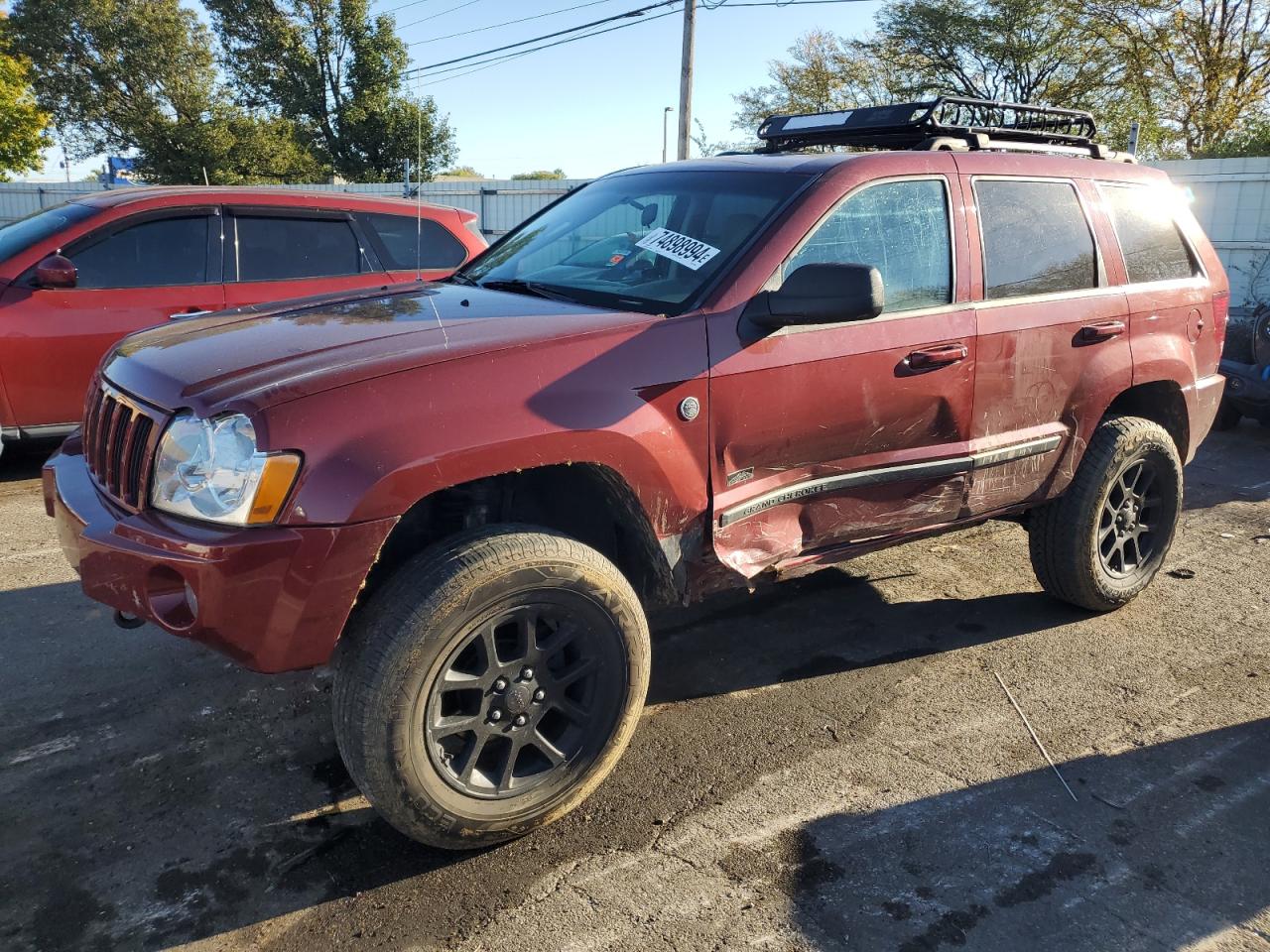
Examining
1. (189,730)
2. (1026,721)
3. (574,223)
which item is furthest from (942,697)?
(189,730)

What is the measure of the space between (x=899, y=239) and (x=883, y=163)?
0.27 m

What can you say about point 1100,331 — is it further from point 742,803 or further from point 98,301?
point 98,301

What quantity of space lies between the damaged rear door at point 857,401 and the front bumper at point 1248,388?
569 cm

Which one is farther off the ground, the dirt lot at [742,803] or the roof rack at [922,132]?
the roof rack at [922,132]

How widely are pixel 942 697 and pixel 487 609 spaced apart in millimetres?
1947

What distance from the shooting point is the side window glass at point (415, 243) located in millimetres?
6758

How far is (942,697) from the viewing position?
3.59 metres

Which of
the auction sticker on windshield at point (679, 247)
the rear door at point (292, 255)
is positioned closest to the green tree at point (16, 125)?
the rear door at point (292, 255)

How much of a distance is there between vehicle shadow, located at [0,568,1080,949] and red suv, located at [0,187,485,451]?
1.94m

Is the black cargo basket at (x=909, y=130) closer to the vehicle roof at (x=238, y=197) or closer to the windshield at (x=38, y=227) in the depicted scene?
the vehicle roof at (x=238, y=197)

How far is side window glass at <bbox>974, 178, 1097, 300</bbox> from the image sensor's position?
364 centimetres

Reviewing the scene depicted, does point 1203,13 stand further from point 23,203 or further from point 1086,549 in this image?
point 23,203

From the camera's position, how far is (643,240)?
340 centimetres

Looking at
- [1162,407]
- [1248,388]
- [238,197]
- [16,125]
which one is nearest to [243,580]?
[1162,407]
